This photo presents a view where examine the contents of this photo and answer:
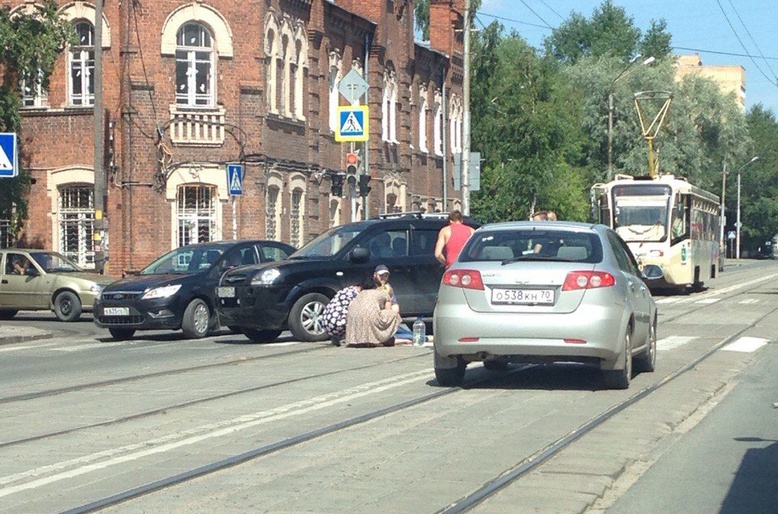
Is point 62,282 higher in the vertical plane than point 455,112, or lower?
lower

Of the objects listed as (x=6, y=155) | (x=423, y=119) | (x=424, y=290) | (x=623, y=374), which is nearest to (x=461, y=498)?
(x=623, y=374)

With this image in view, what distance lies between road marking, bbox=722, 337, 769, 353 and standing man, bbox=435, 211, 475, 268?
13.1ft

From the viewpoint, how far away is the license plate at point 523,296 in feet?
42.6

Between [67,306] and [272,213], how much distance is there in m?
13.0

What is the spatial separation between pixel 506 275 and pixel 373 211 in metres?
37.1

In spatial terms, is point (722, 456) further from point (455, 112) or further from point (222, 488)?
point (455, 112)

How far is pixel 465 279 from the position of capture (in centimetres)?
1328

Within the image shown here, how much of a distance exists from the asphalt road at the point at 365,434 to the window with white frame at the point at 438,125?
136ft

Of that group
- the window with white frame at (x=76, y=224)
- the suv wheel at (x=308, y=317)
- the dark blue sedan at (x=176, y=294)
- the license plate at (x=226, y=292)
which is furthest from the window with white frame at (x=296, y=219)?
the suv wheel at (x=308, y=317)

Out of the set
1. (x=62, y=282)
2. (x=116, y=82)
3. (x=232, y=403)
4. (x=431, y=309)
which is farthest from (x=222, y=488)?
(x=116, y=82)

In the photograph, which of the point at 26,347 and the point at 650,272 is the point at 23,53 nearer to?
the point at 26,347

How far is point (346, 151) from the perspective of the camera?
4775 centimetres

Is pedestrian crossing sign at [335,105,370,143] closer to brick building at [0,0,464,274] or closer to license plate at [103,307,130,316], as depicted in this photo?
brick building at [0,0,464,274]

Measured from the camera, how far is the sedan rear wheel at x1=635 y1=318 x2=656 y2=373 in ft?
49.7
